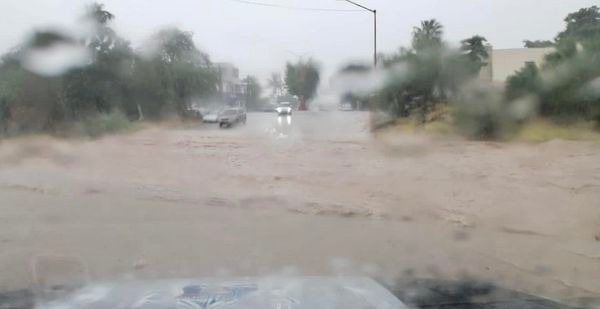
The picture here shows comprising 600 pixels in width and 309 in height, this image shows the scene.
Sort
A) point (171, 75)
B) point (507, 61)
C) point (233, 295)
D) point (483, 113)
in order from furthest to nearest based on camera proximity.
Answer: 1. point (507, 61)
2. point (483, 113)
3. point (171, 75)
4. point (233, 295)

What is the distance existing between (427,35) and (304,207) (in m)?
4.63

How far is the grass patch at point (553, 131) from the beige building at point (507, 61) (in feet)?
3.09

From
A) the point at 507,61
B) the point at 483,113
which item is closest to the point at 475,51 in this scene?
the point at 507,61

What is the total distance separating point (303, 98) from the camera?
13.4 meters

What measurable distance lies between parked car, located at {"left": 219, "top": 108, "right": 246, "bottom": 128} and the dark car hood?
34.3 ft

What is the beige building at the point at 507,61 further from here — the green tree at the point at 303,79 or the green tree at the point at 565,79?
the green tree at the point at 303,79

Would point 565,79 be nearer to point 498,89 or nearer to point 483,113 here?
point 498,89

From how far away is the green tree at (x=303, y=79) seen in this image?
43.4 ft

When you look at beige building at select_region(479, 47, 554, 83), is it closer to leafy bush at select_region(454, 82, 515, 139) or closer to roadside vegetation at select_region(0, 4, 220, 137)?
leafy bush at select_region(454, 82, 515, 139)

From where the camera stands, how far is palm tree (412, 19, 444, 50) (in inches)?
506

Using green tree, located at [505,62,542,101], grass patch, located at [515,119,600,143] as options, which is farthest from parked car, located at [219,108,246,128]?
grass patch, located at [515,119,600,143]

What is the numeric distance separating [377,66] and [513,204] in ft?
12.0

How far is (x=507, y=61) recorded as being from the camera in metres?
12.2

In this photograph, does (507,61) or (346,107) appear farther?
(346,107)
